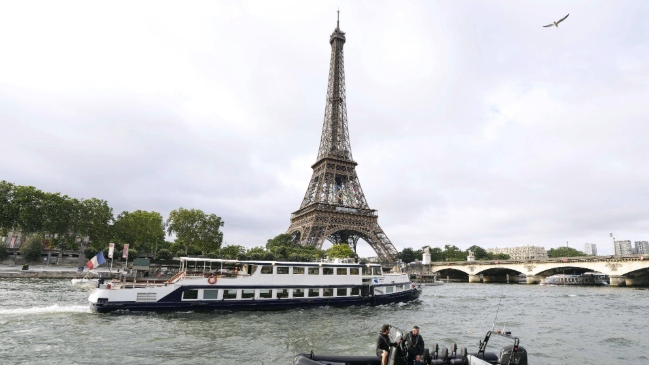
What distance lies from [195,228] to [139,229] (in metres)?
13.6

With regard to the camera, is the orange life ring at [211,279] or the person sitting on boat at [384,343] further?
the orange life ring at [211,279]

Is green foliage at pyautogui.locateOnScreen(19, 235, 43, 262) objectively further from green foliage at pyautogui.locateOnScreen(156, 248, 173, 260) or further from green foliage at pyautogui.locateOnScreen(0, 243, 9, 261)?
green foliage at pyautogui.locateOnScreen(156, 248, 173, 260)

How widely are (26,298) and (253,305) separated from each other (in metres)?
19.7

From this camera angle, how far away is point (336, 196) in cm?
9244

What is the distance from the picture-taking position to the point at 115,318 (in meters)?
24.9

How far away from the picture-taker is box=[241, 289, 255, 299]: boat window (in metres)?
30.2

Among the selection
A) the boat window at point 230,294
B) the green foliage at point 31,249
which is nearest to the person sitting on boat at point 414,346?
the boat window at point 230,294

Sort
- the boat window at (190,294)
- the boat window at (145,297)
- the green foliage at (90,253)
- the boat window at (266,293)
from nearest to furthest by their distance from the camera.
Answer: the boat window at (145,297), the boat window at (190,294), the boat window at (266,293), the green foliage at (90,253)

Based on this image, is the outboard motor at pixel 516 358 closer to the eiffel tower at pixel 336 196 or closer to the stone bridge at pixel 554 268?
the stone bridge at pixel 554 268

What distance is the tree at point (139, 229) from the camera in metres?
83.4

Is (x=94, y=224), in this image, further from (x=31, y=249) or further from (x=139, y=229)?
(x=31, y=249)

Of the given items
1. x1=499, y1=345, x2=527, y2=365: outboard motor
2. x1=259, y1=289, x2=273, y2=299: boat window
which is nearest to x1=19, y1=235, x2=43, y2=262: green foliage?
x1=259, y1=289, x2=273, y2=299: boat window

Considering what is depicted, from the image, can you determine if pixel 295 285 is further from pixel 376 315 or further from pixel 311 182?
pixel 311 182

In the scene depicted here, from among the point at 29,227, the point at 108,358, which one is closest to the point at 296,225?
the point at 29,227
